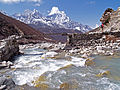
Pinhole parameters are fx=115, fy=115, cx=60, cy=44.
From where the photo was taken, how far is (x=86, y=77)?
19.7ft

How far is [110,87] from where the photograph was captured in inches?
192

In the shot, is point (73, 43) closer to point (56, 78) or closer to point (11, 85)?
point (56, 78)

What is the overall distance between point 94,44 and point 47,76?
10356 millimetres

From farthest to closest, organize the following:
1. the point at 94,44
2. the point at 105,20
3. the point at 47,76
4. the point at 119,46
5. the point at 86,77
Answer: the point at 105,20, the point at 94,44, the point at 119,46, the point at 47,76, the point at 86,77

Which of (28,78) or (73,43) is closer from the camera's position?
(28,78)

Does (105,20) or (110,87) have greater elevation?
(105,20)

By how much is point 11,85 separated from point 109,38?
13865 millimetres

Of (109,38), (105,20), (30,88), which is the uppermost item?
(105,20)

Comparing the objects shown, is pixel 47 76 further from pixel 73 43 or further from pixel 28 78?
pixel 73 43

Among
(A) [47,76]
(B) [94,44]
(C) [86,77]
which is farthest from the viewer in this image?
(B) [94,44]

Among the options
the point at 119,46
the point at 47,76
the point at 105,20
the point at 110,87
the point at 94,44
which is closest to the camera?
the point at 110,87

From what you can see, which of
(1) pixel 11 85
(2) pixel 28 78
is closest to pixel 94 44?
(2) pixel 28 78

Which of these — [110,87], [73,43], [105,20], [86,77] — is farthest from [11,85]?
[105,20]

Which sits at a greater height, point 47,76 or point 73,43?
point 73,43
